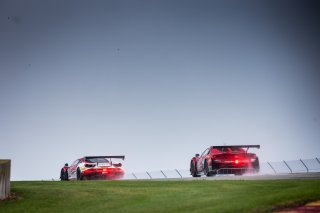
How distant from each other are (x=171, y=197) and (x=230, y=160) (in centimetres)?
759

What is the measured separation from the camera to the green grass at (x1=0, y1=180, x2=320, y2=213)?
30.2 feet

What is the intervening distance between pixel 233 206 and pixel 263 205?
1.80 ft

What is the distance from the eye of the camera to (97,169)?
68.4 feet

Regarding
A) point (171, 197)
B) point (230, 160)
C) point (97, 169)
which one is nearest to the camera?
point (171, 197)

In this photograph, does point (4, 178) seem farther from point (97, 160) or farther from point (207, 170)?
point (97, 160)

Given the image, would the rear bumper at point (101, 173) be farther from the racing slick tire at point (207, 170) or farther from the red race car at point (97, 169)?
the racing slick tire at point (207, 170)

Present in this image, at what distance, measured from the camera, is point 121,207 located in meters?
10.4

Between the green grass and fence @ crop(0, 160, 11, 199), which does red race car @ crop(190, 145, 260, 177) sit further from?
fence @ crop(0, 160, 11, 199)

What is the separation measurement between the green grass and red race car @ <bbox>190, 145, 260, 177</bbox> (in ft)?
14.0

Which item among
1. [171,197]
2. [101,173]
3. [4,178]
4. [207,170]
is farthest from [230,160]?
[4,178]

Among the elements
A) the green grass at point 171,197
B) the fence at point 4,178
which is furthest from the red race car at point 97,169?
the fence at point 4,178

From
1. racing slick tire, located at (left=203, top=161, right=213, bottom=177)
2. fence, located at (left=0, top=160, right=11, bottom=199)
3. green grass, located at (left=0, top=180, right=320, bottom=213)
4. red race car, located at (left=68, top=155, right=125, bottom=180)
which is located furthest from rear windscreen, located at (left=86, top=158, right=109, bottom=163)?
fence, located at (left=0, top=160, right=11, bottom=199)

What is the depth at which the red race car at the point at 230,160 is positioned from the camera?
18.2 metres

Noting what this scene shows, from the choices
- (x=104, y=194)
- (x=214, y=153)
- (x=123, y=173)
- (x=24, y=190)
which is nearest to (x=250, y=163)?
(x=214, y=153)
